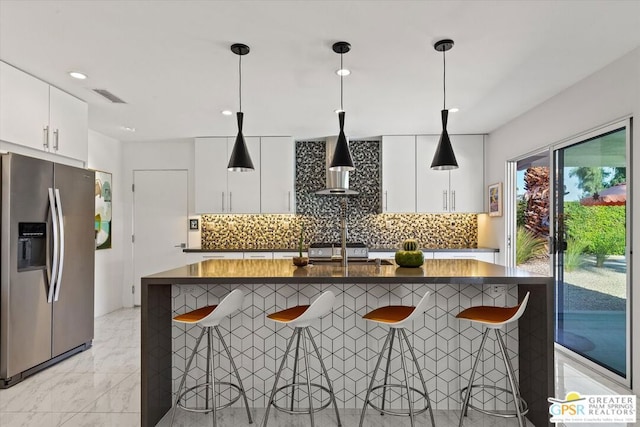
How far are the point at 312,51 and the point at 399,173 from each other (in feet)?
9.59

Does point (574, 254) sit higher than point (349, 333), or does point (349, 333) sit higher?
point (574, 254)

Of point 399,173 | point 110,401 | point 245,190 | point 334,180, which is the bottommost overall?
point 110,401

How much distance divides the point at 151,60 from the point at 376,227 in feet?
12.2

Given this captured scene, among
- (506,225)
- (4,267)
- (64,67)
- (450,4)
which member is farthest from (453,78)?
(4,267)

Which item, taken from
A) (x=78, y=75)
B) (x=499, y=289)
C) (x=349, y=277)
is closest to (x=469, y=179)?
(x=499, y=289)

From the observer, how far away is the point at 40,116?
3330 mm

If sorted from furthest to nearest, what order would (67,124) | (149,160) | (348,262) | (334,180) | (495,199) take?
1. (149,160)
2. (334,180)
3. (495,199)
4. (67,124)
5. (348,262)

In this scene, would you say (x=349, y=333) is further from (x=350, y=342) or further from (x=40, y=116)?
(x=40, y=116)

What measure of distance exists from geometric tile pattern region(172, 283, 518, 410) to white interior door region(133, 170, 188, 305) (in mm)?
3254

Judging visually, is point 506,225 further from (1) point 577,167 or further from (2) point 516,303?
(2) point 516,303

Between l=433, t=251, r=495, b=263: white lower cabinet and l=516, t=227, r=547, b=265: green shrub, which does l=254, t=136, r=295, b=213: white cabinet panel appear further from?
l=516, t=227, r=547, b=265: green shrub

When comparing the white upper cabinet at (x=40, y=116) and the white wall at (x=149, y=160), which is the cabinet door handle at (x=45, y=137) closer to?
the white upper cabinet at (x=40, y=116)

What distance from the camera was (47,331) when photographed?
3299 millimetres

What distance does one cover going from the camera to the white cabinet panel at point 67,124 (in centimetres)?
348
